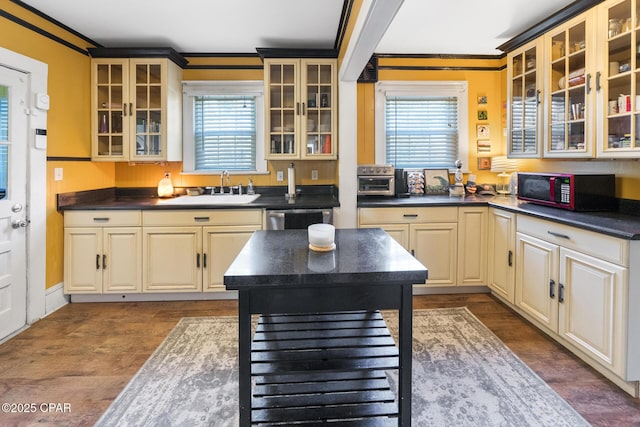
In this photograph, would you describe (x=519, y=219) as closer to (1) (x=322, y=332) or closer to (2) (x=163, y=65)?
(1) (x=322, y=332)

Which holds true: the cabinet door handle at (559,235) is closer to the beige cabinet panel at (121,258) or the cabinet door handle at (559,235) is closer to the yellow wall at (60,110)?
the beige cabinet panel at (121,258)

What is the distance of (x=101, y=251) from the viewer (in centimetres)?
359

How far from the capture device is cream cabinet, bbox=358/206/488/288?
3768mm

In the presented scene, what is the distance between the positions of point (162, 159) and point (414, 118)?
2729 mm

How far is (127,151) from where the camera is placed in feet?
12.8

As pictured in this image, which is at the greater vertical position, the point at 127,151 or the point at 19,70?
the point at 19,70

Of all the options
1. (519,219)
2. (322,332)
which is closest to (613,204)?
(519,219)

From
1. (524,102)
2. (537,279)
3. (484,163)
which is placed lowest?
(537,279)

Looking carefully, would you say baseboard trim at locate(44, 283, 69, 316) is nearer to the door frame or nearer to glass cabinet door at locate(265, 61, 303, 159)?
the door frame

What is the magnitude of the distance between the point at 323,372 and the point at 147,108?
3351 millimetres

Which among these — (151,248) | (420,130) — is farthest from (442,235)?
(151,248)

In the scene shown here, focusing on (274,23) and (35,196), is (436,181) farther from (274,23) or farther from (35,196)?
(35,196)

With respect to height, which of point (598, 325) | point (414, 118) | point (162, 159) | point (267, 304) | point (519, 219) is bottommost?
point (598, 325)

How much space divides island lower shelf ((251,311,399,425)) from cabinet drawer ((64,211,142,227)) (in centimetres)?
216
